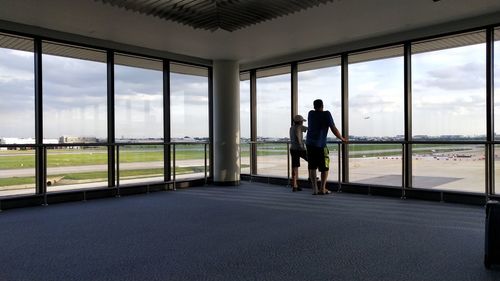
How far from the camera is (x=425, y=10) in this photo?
15.1ft

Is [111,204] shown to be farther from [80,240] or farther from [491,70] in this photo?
[491,70]

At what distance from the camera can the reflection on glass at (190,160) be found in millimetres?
6832

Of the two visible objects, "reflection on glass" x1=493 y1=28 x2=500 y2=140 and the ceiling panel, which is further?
"reflection on glass" x1=493 y1=28 x2=500 y2=140

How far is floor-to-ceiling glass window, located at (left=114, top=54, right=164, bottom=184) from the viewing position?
6.28 m

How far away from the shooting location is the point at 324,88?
22.6ft

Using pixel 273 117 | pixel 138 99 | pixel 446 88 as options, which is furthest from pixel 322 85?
pixel 138 99

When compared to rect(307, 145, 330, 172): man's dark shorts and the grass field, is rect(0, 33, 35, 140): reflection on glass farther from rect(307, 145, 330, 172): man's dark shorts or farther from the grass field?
rect(307, 145, 330, 172): man's dark shorts

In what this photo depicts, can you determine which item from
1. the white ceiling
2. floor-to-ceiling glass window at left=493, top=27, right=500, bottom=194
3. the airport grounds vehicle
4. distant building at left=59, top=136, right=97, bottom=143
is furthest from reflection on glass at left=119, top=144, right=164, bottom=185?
floor-to-ceiling glass window at left=493, top=27, right=500, bottom=194

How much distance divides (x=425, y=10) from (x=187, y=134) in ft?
15.2

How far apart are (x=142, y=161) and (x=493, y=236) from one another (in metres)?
5.97

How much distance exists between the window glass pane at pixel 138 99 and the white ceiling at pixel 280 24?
1.64 ft

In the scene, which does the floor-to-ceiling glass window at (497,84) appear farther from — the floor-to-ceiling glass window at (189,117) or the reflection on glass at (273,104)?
the floor-to-ceiling glass window at (189,117)

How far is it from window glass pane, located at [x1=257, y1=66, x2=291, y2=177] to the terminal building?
0.03m

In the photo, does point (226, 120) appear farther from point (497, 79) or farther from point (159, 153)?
point (497, 79)
